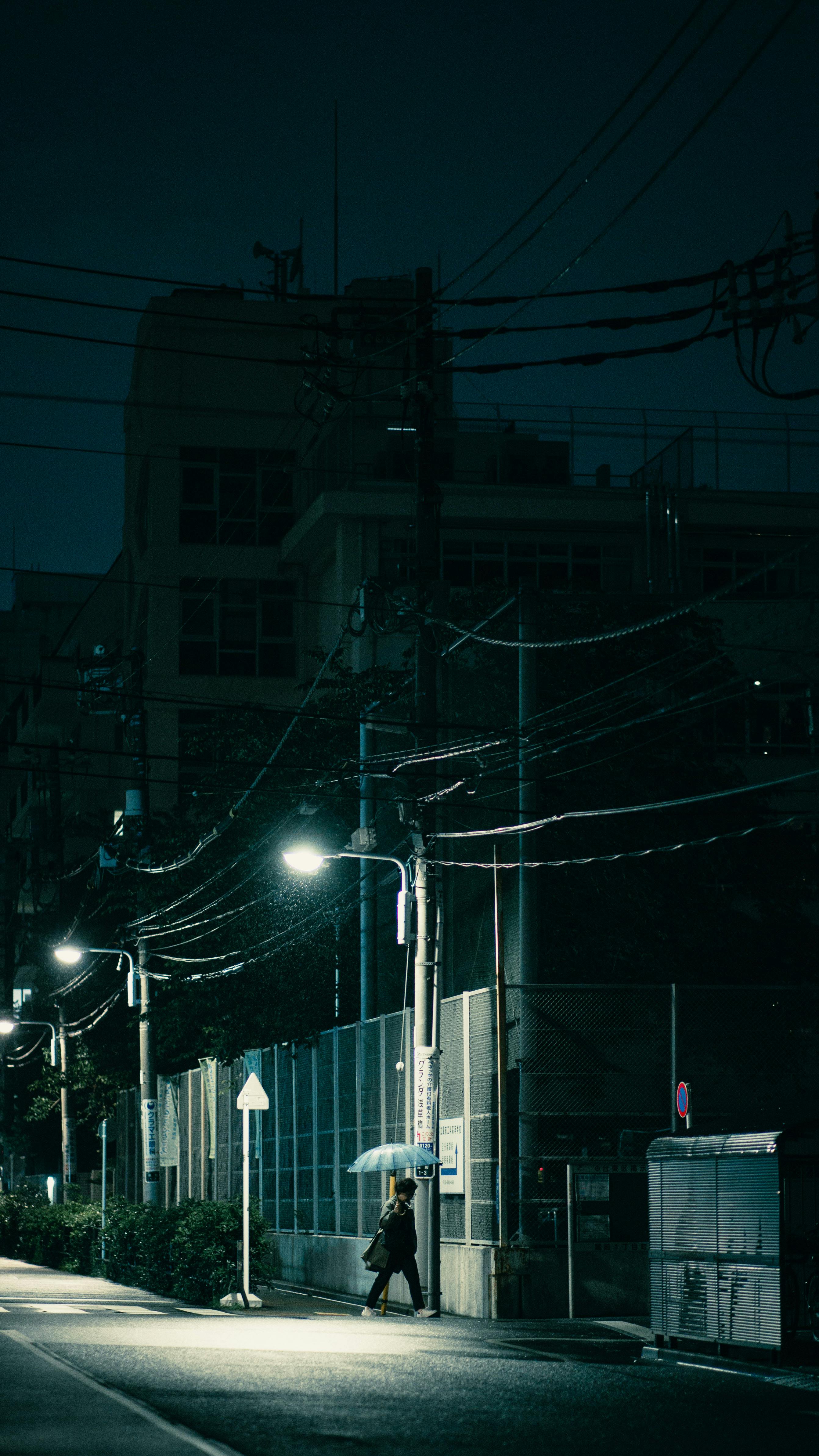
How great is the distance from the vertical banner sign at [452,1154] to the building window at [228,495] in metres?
41.6

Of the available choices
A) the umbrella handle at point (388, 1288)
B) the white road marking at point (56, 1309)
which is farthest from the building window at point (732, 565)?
the white road marking at point (56, 1309)

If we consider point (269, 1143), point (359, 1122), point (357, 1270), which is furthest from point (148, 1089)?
point (357, 1270)

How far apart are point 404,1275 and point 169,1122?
1141 inches

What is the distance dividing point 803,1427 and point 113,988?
45.3 metres

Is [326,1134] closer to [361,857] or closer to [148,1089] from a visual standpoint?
[361,857]

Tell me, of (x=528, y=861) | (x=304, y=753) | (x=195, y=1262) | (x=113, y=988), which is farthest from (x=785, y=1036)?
(x=113, y=988)

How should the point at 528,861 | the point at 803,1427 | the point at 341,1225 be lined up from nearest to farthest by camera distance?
the point at 803,1427
the point at 528,861
the point at 341,1225

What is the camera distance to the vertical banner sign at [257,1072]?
37.1 meters

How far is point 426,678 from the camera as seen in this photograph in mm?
24516

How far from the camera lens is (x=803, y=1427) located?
11891 mm

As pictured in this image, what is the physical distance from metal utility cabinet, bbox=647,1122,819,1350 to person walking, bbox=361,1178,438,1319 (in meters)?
4.16

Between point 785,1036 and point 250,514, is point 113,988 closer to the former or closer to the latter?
point 250,514

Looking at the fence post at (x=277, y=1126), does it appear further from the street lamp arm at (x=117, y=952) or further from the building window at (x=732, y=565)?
the building window at (x=732, y=565)

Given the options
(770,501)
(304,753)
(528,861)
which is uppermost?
(770,501)
